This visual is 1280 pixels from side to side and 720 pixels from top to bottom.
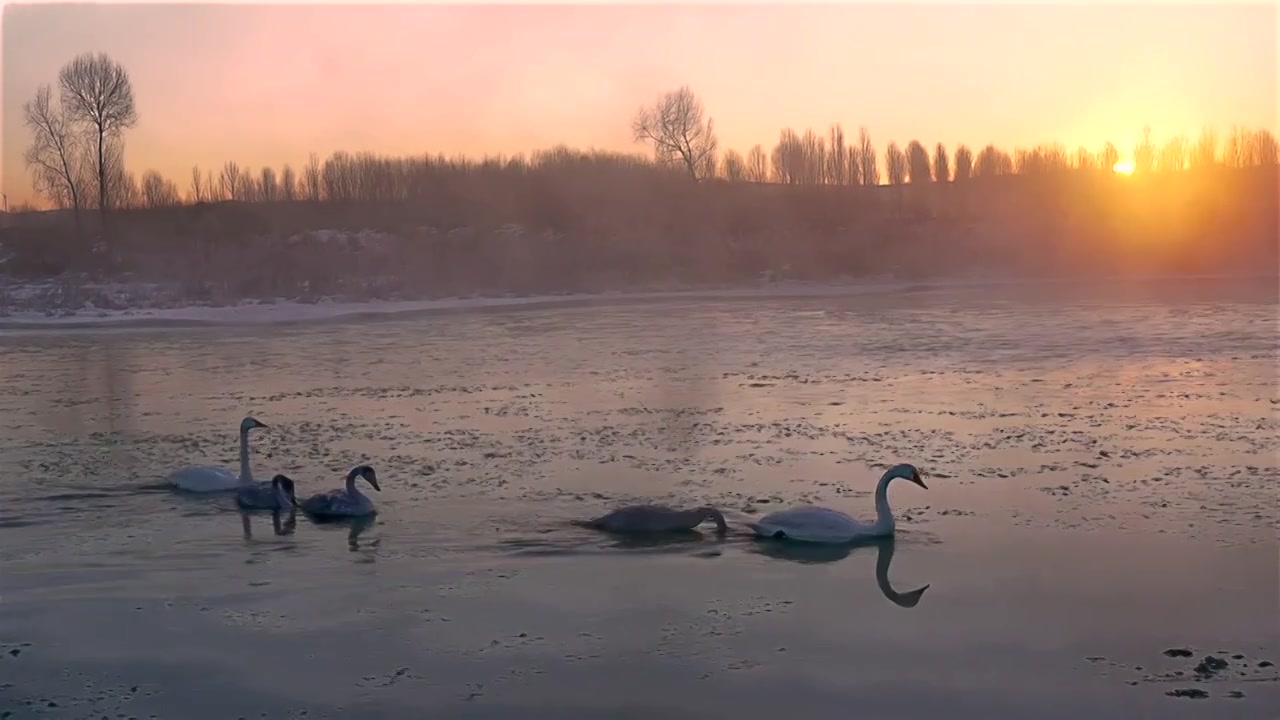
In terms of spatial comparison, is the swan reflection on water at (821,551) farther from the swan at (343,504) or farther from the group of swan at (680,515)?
the swan at (343,504)

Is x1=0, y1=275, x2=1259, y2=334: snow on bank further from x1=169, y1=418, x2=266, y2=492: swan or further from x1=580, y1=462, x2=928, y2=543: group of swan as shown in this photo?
x1=580, y1=462, x2=928, y2=543: group of swan

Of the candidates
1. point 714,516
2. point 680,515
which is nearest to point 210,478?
point 680,515

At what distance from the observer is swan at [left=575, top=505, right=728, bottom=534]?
24.6ft

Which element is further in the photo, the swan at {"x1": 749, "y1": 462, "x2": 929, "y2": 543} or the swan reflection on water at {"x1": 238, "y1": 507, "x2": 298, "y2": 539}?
the swan reflection on water at {"x1": 238, "y1": 507, "x2": 298, "y2": 539}

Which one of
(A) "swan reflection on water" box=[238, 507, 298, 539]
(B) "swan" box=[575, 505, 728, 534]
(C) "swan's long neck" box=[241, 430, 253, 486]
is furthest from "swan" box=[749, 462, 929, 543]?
(C) "swan's long neck" box=[241, 430, 253, 486]

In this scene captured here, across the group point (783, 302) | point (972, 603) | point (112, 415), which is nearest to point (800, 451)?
point (972, 603)

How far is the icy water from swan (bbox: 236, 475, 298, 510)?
17 centimetres

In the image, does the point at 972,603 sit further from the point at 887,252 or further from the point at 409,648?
the point at 887,252

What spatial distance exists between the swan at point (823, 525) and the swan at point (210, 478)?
12.9 feet

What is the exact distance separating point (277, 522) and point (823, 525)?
3.59 meters

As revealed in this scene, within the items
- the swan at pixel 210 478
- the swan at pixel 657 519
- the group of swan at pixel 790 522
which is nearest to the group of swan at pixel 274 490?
the swan at pixel 210 478

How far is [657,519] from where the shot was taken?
24.7 feet

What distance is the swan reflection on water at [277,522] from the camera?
26.0ft

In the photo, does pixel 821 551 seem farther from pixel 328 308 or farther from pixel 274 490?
pixel 328 308
